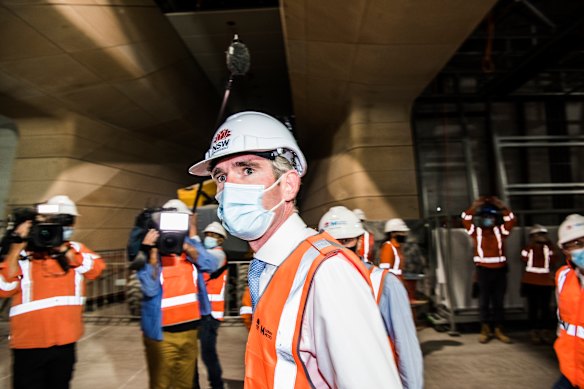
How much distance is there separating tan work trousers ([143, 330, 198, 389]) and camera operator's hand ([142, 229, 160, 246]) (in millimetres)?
858

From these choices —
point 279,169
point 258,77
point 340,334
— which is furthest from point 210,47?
point 340,334

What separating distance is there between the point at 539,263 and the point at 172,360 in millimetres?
5921

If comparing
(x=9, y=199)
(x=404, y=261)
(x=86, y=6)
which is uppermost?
(x=86, y=6)

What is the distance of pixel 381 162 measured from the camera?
338 inches

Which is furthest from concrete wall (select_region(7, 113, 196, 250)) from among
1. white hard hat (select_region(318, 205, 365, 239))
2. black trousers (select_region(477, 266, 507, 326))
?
black trousers (select_region(477, 266, 507, 326))

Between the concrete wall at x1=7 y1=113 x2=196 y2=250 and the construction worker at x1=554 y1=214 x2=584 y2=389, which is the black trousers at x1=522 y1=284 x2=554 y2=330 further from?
the concrete wall at x1=7 y1=113 x2=196 y2=250

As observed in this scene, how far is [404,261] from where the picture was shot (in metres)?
6.77

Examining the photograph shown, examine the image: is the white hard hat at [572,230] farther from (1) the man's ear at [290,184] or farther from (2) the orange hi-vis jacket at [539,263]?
(2) the orange hi-vis jacket at [539,263]

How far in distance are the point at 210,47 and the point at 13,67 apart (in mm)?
4421

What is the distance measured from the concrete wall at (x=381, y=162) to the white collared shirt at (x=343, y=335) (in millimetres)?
7544

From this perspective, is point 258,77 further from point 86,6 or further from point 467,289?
point 467,289

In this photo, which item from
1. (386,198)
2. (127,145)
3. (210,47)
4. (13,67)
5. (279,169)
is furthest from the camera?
(127,145)

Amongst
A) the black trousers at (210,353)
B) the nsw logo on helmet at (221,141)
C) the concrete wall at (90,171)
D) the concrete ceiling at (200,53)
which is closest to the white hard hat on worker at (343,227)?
the black trousers at (210,353)

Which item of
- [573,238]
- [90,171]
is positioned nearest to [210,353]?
[573,238]
